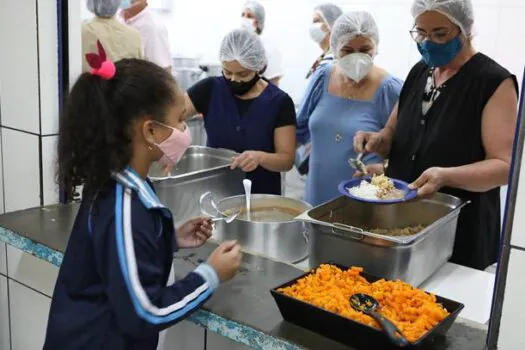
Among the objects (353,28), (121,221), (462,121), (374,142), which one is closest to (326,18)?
(353,28)

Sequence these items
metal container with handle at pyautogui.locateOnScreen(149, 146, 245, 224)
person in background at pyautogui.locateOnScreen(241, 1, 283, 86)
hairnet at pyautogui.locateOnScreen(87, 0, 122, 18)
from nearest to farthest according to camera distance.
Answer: metal container with handle at pyautogui.locateOnScreen(149, 146, 245, 224) < hairnet at pyautogui.locateOnScreen(87, 0, 122, 18) < person in background at pyautogui.locateOnScreen(241, 1, 283, 86)

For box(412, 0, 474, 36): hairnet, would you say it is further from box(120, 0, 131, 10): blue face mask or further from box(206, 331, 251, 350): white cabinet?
box(120, 0, 131, 10): blue face mask

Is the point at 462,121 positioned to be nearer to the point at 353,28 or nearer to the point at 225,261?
the point at 353,28

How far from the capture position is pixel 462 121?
1.53 meters

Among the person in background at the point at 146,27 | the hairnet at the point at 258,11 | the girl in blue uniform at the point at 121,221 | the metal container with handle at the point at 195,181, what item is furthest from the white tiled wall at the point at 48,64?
the hairnet at the point at 258,11

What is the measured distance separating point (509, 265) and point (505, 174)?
613mm

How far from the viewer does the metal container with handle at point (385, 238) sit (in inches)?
42.6

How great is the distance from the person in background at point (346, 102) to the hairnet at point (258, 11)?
203cm

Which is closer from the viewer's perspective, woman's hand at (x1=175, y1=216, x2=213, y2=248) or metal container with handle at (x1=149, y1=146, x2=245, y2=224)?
woman's hand at (x1=175, y1=216, x2=213, y2=248)

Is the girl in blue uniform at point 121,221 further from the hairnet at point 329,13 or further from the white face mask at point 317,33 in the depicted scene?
the white face mask at point 317,33

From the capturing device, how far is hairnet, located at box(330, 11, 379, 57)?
2.01 m

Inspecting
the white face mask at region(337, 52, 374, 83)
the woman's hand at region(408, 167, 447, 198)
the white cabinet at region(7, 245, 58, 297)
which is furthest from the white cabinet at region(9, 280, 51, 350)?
the white face mask at region(337, 52, 374, 83)

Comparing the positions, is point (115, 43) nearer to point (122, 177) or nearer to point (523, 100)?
point (122, 177)

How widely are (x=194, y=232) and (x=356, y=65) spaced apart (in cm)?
105
